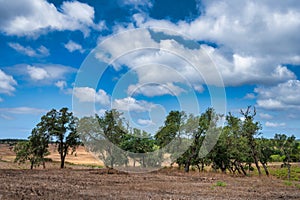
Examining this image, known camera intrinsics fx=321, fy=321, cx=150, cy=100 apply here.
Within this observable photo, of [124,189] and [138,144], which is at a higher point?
[138,144]

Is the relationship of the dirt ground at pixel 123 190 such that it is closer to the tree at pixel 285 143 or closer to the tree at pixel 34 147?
the tree at pixel 285 143

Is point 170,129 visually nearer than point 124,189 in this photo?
No

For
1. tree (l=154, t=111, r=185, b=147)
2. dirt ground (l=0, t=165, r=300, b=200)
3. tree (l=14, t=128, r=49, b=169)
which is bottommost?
dirt ground (l=0, t=165, r=300, b=200)

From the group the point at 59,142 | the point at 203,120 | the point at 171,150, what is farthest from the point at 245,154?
the point at 59,142

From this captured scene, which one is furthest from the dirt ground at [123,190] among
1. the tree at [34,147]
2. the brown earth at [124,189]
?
the tree at [34,147]

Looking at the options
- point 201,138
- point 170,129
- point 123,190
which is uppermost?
point 170,129

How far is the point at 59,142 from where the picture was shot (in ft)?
205

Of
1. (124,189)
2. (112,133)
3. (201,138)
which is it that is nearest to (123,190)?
(124,189)

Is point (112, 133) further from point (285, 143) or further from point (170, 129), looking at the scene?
point (285, 143)

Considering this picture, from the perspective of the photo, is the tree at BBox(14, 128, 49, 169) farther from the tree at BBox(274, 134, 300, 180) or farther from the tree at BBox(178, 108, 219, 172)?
the tree at BBox(274, 134, 300, 180)

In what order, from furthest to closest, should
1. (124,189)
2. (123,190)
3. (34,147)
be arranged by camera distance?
(34,147) → (124,189) → (123,190)

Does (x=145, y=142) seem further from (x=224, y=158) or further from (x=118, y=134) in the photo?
(x=224, y=158)

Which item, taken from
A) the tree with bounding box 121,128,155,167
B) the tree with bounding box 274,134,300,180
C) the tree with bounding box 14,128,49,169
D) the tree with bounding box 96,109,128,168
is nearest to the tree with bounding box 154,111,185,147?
the tree with bounding box 121,128,155,167

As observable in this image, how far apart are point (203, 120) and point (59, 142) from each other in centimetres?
2797
